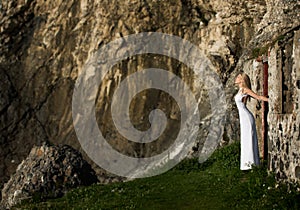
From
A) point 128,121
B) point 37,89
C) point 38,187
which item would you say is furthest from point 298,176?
point 37,89

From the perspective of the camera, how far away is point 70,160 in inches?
643

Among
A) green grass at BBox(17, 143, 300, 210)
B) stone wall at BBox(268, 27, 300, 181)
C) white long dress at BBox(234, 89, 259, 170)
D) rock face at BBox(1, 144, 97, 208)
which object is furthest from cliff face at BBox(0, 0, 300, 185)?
stone wall at BBox(268, 27, 300, 181)

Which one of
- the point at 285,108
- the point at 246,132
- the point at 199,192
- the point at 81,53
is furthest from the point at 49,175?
the point at 81,53

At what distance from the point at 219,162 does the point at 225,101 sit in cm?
583

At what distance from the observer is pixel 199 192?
38.3 feet

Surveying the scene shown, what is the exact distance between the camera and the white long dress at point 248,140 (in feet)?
41.0

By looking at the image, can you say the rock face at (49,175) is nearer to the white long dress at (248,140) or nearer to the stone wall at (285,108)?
the white long dress at (248,140)

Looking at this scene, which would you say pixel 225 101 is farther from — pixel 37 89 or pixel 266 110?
pixel 37 89

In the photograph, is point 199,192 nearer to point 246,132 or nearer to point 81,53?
point 246,132

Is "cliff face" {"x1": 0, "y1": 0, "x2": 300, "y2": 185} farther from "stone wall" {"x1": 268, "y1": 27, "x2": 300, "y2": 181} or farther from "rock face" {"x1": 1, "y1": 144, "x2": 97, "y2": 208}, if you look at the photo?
"stone wall" {"x1": 268, "y1": 27, "x2": 300, "y2": 181}

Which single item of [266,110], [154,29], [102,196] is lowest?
[102,196]

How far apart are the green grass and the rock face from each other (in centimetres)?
98

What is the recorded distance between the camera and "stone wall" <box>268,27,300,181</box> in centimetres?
961

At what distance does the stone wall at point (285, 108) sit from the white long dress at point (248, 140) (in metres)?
1.23
